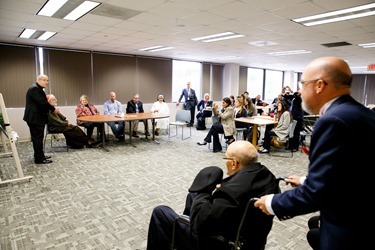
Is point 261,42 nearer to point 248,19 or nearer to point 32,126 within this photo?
point 248,19

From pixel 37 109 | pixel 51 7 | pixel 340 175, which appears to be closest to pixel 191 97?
pixel 37 109

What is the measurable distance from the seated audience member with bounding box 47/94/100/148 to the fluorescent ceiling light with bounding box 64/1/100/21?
2.30 m

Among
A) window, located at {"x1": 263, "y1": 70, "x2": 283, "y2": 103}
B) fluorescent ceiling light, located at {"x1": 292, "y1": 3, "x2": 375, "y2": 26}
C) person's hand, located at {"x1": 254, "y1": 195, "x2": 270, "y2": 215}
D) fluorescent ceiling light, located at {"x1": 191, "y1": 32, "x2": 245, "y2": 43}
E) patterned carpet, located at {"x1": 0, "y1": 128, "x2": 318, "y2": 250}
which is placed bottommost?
patterned carpet, located at {"x1": 0, "y1": 128, "x2": 318, "y2": 250}

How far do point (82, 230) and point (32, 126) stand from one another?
278 centimetres

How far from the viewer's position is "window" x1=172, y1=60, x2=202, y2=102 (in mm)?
9727

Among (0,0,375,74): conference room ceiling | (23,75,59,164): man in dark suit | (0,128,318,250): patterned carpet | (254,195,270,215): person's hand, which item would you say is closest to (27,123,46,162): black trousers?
(23,75,59,164): man in dark suit

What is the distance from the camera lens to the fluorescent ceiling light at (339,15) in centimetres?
329

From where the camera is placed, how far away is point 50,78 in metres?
6.86

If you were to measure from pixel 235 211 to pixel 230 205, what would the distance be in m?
0.05

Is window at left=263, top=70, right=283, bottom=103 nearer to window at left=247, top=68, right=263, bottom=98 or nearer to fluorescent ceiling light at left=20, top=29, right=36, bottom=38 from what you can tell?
window at left=247, top=68, right=263, bottom=98

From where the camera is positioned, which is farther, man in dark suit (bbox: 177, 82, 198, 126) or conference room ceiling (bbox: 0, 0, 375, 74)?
man in dark suit (bbox: 177, 82, 198, 126)

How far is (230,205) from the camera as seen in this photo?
4.32 feet

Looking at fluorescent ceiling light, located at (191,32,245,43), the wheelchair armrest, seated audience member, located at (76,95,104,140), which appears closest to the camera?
the wheelchair armrest

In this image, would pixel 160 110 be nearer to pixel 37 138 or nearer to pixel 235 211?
pixel 37 138
